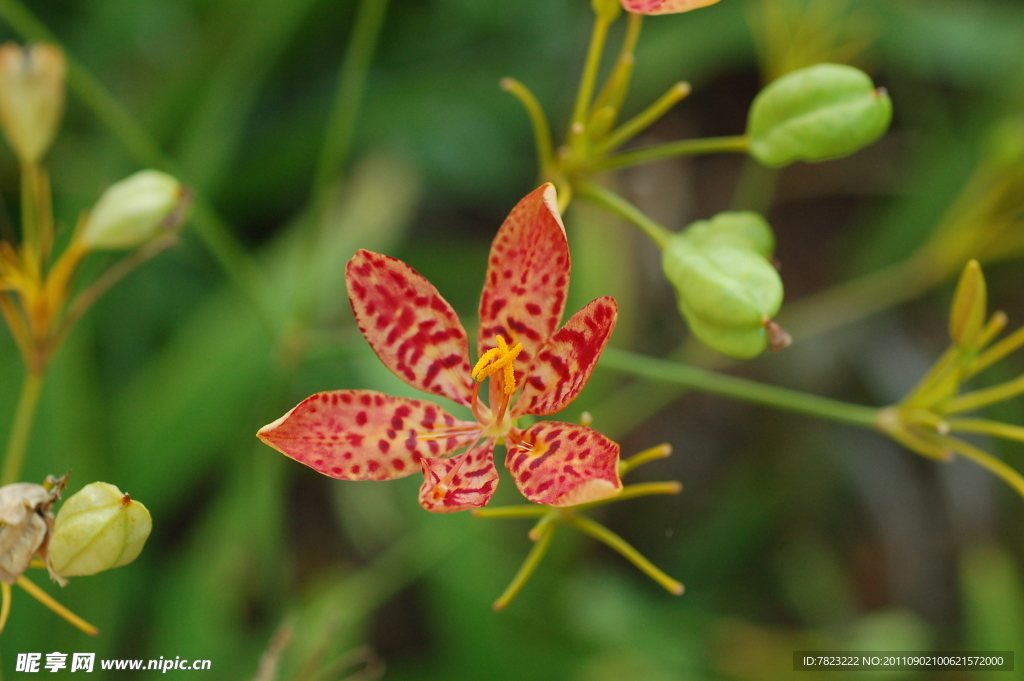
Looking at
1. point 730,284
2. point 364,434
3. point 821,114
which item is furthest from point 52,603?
point 821,114

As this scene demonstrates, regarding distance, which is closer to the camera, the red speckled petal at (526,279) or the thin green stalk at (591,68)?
the red speckled petal at (526,279)

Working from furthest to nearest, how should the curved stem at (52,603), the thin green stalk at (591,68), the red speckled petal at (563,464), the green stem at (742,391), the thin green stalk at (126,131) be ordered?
1. the thin green stalk at (126,131)
2. the green stem at (742,391)
3. the thin green stalk at (591,68)
4. the curved stem at (52,603)
5. the red speckled petal at (563,464)

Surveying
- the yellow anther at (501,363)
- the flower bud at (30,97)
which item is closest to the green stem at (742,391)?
the yellow anther at (501,363)

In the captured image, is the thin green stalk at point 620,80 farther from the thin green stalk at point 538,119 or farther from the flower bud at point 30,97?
the flower bud at point 30,97

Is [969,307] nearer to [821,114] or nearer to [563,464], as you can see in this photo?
[821,114]

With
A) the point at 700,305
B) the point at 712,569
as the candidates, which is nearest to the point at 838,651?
the point at 712,569

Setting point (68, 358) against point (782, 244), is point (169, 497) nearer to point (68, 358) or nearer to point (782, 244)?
point (68, 358)
